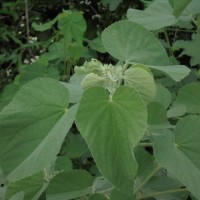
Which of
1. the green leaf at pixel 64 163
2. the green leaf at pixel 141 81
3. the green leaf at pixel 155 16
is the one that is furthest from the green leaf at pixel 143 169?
the green leaf at pixel 64 163

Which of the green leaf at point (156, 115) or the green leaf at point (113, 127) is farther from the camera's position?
the green leaf at point (156, 115)

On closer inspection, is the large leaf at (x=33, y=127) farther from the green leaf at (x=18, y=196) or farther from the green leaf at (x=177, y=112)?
the green leaf at (x=177, y=112)

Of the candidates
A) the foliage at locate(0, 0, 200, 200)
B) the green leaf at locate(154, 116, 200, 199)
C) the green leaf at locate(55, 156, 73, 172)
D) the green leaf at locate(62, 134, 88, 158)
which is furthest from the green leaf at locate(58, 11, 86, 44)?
the green leaf at locate(154, 116, 200, 199)

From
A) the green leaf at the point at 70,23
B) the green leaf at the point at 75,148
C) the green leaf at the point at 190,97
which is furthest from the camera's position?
the green leaf at the point at 70,23

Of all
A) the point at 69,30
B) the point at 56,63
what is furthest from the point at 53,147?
the point at 56,63

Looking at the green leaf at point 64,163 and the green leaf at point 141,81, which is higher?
the green leaf at point 141,81

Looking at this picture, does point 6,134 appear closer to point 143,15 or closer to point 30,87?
point 30,87

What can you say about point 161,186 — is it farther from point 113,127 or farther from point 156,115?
point 113,127
